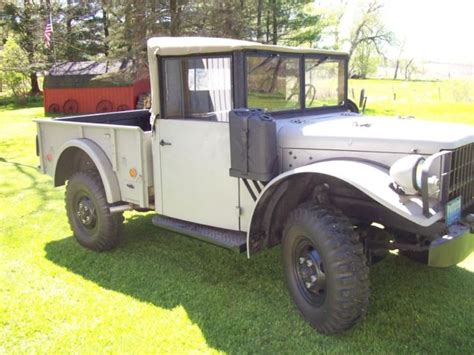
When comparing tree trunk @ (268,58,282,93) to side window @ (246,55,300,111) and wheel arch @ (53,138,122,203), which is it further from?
wheel arch @ (53,138,122,203)

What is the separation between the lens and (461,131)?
11.2 feet

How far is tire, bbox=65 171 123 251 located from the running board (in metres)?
0.63

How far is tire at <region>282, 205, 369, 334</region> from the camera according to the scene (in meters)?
3.14

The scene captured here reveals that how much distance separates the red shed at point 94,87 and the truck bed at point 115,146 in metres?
12.1

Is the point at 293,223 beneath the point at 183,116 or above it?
beneath

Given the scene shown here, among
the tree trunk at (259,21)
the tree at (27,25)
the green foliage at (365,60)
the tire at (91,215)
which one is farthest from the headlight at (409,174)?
the green foliage at (365,60)

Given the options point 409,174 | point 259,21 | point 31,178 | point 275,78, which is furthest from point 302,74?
point 259,21

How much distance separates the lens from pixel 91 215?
16.4 feet

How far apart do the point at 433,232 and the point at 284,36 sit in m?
18.6

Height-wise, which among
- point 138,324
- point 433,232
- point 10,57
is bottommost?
point 138,324

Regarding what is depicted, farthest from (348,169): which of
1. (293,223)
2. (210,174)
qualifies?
(210,174)

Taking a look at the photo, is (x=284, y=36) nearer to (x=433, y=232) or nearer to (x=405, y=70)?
(x=433, y=232)

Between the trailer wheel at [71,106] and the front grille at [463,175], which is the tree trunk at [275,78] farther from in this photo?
the trailer wheel at [71,106]

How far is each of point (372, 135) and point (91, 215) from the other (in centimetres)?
297
